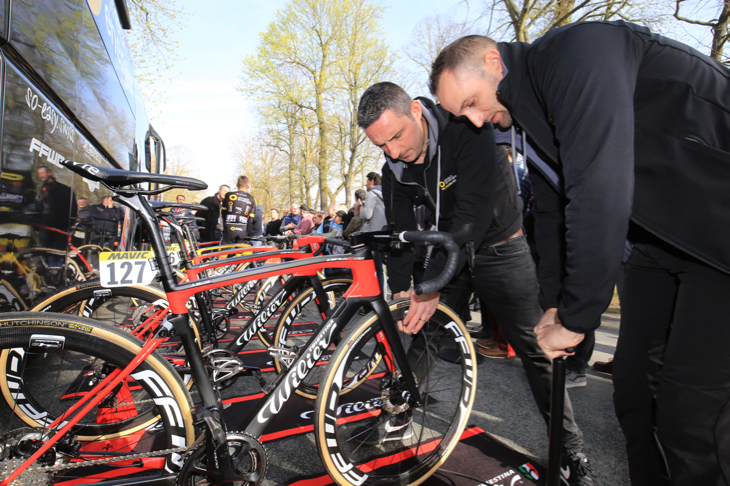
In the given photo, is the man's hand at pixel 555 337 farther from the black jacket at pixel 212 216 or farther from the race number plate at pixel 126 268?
the black jacket at pixel 212 216

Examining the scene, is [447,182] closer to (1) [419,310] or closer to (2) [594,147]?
(1) [419,310]

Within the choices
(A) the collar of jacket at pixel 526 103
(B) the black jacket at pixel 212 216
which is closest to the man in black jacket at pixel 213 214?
(B) the black jacket at pixel 212 216

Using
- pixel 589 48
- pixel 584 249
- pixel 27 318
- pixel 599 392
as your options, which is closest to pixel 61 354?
pixel 27 318

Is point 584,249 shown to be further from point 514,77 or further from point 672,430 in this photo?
point 672,430

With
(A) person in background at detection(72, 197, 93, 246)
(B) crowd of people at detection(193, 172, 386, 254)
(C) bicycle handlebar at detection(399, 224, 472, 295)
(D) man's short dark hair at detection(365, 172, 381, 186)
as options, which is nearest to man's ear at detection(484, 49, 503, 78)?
(C) bicycle handlebar at detection(399, 224, 472, 295)

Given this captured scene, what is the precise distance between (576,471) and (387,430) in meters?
0.99

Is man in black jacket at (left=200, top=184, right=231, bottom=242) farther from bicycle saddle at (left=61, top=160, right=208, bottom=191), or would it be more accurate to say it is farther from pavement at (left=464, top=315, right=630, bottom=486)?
bicycle saddle at (left=61, top=160, right=208, bottom=191)

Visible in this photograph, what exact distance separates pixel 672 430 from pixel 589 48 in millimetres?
1192

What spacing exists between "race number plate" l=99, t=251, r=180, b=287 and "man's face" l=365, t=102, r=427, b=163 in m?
1.36

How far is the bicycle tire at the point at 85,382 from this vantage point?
1487mm

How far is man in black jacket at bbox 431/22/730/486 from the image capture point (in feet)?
3.30

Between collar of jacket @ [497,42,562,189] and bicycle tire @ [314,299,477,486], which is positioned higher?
collar of jacket @ [497,42,562,189]

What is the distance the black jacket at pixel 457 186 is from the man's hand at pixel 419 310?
0.18m

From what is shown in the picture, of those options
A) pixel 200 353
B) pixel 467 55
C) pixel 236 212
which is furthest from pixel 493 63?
pixel 236 212
